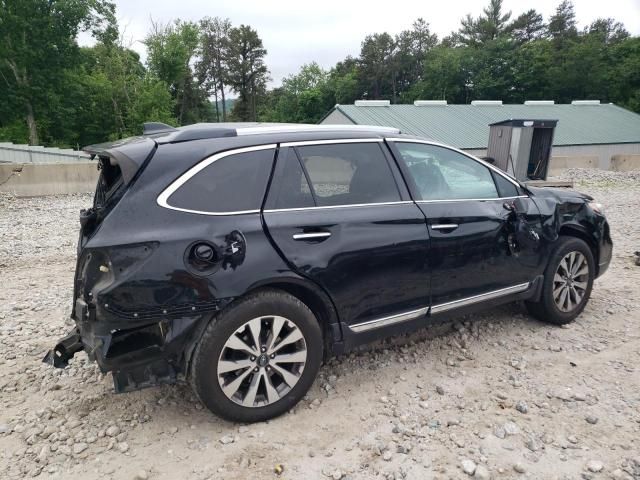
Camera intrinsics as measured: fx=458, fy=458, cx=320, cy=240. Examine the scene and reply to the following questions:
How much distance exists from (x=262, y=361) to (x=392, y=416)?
94cm

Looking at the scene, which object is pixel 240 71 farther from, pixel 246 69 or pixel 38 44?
pixel 38 44

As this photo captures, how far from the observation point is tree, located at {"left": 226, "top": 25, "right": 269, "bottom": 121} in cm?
6938

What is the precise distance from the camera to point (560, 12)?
72438 mm

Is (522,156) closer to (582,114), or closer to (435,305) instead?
(435,305)

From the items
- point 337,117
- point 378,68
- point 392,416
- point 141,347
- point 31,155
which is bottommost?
point 392,416

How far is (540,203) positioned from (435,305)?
56.6 inches

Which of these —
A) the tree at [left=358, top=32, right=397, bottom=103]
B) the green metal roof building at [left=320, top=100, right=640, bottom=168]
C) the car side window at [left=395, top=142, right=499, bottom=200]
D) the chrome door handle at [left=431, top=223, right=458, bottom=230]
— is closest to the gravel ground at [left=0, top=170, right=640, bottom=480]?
the chrome door handle at [left=431, top=223, right=458, bottom=230]

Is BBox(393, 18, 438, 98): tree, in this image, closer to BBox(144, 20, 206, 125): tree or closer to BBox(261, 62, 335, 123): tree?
BBox(261, 62, 335, 123): tree

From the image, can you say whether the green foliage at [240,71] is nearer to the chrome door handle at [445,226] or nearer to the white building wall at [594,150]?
the white building wall at [594,150]

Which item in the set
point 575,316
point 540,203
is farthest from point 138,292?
point 575,316

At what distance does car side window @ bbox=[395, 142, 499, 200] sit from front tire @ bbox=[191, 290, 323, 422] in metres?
1.35

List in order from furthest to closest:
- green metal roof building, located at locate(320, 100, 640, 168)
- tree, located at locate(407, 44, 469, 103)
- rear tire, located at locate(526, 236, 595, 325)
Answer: tree, located at locate(407, 44, 469, 103)
green metal roof building, located at locate(320, 100, 640, 168)
rear tire, located at locate(526, 236, 595, 325)

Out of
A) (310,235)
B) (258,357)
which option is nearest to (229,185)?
(310,235)

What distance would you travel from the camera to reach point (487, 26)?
7500 centimetres
